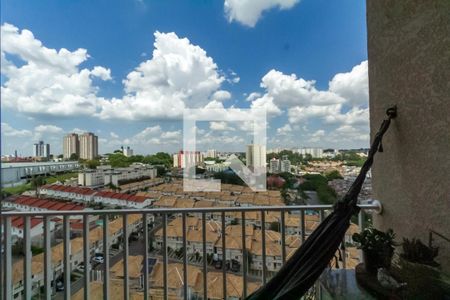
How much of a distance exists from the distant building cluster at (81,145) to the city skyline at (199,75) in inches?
2.2

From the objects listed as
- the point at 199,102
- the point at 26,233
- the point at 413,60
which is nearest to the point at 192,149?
the point at 199,102

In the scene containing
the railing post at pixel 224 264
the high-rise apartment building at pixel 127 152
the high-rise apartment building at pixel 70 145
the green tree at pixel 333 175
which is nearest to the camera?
the railing post at pixel 224 264

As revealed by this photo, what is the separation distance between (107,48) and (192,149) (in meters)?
1.18

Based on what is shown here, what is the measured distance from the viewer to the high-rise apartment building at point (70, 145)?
210 centimetres

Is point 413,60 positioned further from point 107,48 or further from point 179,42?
point 107,48

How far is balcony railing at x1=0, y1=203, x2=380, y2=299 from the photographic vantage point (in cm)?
173

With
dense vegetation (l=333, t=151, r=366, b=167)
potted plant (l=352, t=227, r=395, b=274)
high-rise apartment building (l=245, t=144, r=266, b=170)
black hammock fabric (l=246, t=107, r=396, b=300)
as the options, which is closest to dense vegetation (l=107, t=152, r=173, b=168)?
high-rise apartment building (l=245, t=144, r=266, b=170)

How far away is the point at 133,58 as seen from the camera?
7.45ft

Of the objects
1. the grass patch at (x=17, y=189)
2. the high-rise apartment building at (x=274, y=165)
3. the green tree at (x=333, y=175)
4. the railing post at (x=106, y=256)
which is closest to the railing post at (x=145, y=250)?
the railing post at (x=106, y=256)

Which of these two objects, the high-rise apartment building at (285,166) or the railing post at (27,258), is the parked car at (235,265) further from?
the railing post at (27,258)

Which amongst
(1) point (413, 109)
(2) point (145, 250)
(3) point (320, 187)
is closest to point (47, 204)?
(2) point (145, 250)

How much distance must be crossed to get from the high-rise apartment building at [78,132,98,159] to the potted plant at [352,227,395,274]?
2074mm

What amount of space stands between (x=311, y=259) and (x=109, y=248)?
4.59 ft

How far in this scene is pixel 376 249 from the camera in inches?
49.9
